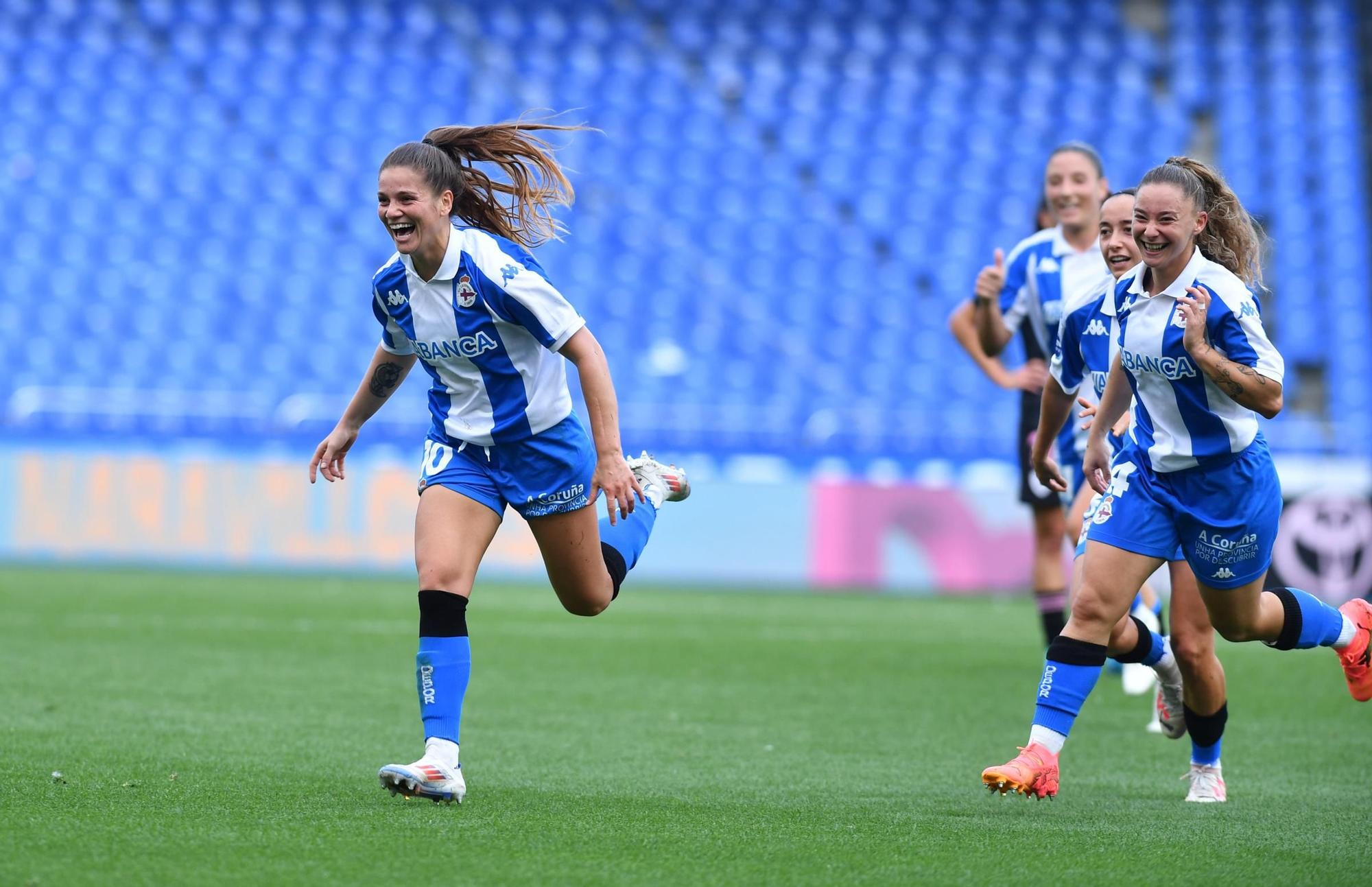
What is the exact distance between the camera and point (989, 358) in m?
8.12

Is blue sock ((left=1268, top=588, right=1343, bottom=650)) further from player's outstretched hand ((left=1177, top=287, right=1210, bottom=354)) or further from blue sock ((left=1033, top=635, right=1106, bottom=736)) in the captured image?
player's outstretched hand ((left=1177, top=287, right=1210, bottom=354))

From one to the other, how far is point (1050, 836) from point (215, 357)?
46.0 feet

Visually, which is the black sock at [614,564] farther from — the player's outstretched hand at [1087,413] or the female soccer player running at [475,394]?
the player's outstretched hand at [1087,413]

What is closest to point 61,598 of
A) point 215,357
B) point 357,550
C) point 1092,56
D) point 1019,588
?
point 357,550

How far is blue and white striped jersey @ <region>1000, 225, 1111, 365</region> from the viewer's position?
7.53 meters

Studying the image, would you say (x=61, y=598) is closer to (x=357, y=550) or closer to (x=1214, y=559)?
(x=357, y=550)

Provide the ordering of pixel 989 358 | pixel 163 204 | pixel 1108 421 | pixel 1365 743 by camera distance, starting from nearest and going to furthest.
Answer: pixel 1108 421 → pixel 1365 743 → pixel 989 358 → pixel 163 204

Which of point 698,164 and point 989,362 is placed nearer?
point 989,362

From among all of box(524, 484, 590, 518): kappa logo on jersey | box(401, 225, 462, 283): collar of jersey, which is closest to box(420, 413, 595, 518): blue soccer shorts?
box(524, 484, 590, 518): kappa logo on jersey

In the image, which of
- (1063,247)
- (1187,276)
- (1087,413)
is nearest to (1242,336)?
(1187,276)

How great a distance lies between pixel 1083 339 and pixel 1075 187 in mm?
2258

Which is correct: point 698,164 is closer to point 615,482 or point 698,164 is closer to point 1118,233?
point 1118,233

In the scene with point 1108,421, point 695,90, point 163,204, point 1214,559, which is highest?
point 695,90

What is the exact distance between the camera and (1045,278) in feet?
25.1
